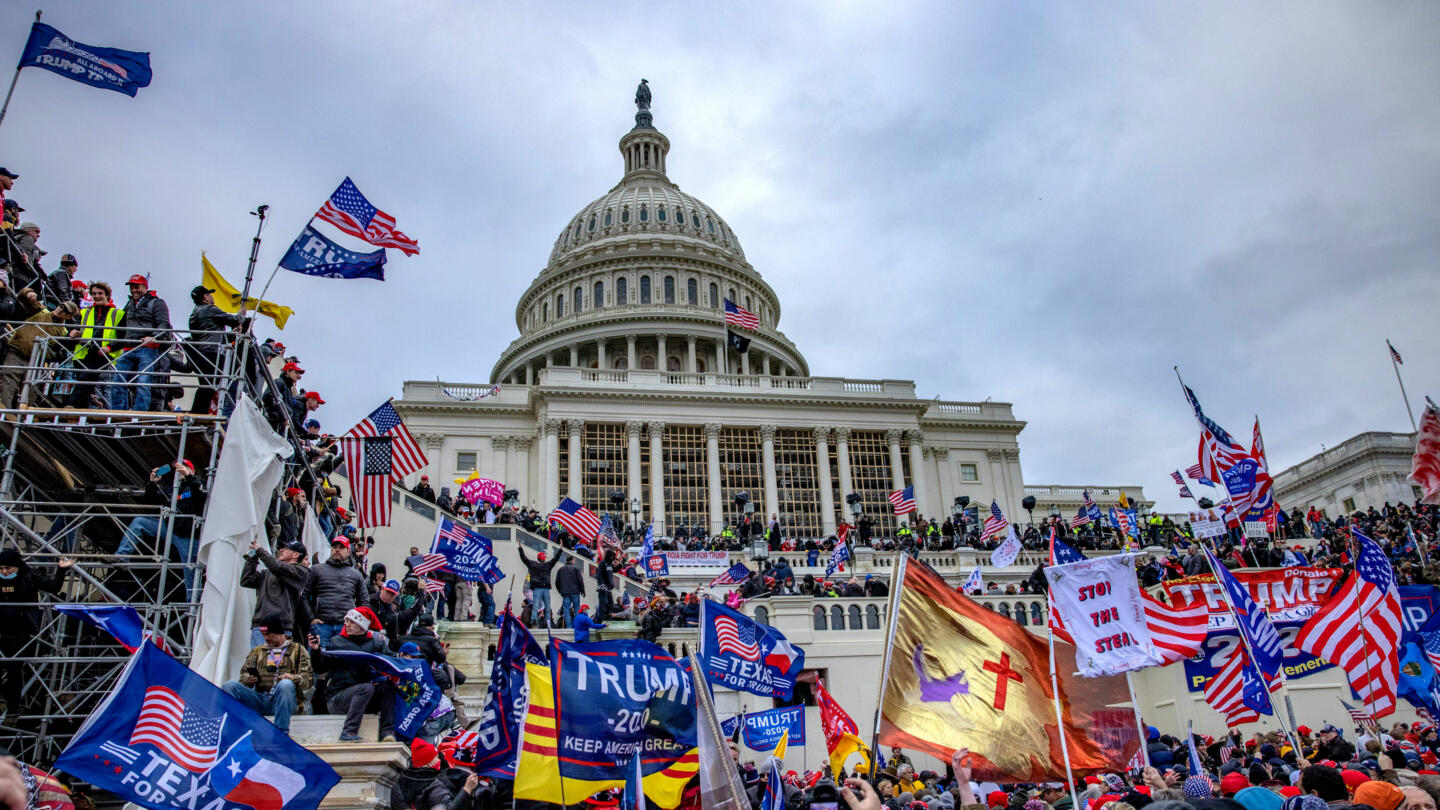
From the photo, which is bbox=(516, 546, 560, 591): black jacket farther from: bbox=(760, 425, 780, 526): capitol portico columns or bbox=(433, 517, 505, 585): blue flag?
bbox=(760, 425, 780, 526): capitol portico columns

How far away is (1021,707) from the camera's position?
8078 mm

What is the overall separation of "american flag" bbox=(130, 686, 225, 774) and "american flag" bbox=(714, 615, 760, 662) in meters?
6.69

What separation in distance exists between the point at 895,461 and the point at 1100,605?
138ft

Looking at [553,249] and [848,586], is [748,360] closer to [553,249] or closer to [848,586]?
[553,249]

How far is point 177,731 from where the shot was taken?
18.8 feet

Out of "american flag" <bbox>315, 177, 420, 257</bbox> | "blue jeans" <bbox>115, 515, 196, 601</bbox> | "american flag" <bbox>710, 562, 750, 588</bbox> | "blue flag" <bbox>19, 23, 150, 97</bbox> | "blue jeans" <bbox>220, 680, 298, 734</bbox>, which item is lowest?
"blue jeans" <bbox>220, 680, 298, 734</bbox>

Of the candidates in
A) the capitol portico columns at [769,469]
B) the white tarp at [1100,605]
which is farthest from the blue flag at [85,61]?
the capitol portico columns at [769,469]

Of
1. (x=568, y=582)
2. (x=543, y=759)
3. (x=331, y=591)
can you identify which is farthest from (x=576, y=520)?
(x=543, y=759)

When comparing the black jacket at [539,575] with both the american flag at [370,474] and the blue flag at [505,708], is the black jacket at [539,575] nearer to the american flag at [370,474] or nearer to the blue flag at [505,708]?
the american flag at [370,474]

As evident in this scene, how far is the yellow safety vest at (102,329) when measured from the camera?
11297mm

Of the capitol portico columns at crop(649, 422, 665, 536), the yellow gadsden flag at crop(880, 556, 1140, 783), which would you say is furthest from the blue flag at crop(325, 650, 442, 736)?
the capitol portico columns at crop(649, 422, 665, 536)

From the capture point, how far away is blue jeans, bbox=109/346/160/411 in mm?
11289

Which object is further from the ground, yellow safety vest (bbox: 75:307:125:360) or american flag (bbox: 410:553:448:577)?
yellow safety vest (bbox: 75:307:125:360)

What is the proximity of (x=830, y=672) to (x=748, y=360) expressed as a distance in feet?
169
